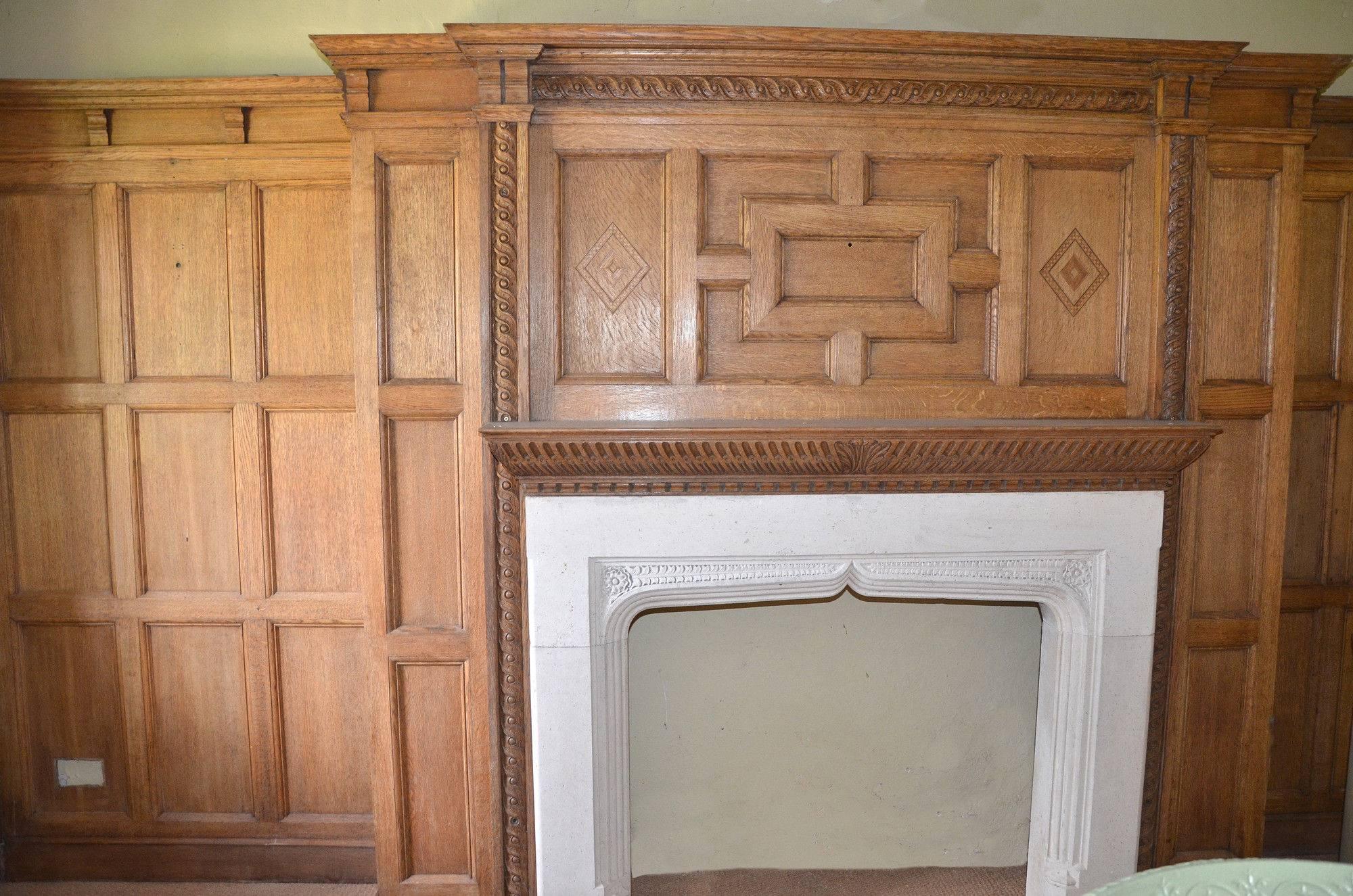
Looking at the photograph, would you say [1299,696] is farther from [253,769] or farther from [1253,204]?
[253,769]

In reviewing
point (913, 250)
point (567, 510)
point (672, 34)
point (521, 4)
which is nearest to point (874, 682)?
point (567, 510)

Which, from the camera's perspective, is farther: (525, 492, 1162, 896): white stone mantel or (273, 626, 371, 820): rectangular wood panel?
(273, 626, 371, 820): rectangular wood panel

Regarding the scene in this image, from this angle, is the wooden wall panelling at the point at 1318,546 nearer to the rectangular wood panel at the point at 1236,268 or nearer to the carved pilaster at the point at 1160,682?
the rectangular wood panel at the point at 1236,268

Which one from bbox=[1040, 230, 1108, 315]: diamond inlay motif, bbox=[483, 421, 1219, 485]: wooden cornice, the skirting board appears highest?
bbox=[1040, 230, 1108, 315]: diamond inlay motif

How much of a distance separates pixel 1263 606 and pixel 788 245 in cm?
166

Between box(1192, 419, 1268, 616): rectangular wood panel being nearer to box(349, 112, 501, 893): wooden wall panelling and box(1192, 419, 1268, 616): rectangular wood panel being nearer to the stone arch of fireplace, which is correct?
the stone arch of fireplace

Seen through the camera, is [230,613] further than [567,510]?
Yes

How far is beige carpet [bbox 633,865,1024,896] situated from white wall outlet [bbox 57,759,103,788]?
5.51ft

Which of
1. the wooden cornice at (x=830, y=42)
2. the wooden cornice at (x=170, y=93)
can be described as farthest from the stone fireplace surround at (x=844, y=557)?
the wooden cornice at (x=170, y=93)

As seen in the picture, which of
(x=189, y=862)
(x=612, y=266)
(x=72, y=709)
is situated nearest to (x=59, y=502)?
(x=72, y=709)

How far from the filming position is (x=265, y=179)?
7.35 feet

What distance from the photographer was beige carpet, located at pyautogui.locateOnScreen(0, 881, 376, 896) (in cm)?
234

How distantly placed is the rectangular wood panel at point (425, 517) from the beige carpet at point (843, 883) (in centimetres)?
112

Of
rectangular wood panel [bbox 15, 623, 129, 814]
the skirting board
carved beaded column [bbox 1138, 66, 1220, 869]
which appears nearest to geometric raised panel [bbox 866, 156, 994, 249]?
carved beaded column [bbox 1138, 66, 1220, 869]
